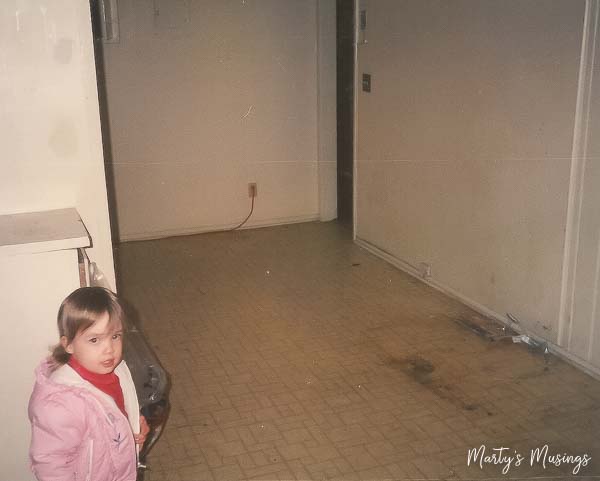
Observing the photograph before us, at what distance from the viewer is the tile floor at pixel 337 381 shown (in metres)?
2.97

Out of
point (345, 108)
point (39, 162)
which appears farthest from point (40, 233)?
point (345, 108)

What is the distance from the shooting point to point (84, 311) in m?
1.93

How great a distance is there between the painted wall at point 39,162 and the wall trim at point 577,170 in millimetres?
2151

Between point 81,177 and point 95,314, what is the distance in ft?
2.28

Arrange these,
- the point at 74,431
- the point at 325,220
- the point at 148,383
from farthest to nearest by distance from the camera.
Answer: the point at 325,220
the point at 148,383
the point at 74,431

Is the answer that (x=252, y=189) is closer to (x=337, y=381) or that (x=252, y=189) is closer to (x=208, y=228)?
(x=208, y=228)

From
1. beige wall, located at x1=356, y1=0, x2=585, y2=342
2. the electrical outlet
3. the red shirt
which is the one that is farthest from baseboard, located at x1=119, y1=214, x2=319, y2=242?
the red shirt

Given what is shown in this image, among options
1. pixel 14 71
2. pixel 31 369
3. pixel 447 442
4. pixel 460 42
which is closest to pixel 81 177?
pixel 14 71

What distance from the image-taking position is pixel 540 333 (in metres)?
3.86

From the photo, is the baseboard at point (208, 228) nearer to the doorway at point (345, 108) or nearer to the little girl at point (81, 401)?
the doorway at point (345, 108)

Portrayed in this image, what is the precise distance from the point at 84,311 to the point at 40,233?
16.4 inches

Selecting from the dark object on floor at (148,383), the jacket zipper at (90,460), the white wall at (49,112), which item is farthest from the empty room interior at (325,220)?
the jacket zipper at (90,460)

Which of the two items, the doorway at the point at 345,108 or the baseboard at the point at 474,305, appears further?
the doorway at the point at 345,108

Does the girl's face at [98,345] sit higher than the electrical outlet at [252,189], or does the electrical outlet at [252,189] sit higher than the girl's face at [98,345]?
the girl's face at [98,345]
